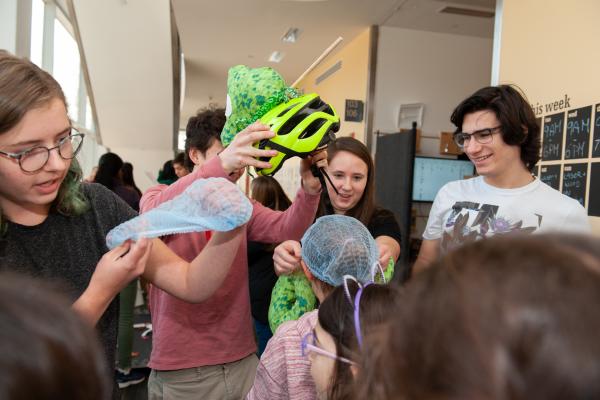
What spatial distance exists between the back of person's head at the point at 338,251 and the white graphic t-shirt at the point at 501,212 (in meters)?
0.43

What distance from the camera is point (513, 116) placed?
151cm

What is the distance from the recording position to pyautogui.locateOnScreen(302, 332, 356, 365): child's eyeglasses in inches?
36.0

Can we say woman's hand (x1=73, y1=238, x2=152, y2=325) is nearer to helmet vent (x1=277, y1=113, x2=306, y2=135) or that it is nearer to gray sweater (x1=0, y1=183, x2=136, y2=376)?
gray sweater (x1=0, y1=183, x2=136, y2=376)

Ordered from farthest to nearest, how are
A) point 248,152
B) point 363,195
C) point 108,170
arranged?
point 108,170 < point 363,195 < point 248,152

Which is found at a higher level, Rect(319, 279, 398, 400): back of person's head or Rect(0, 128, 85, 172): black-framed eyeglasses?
Rect(0, 128, 85, 172): black-framed eyeglasses

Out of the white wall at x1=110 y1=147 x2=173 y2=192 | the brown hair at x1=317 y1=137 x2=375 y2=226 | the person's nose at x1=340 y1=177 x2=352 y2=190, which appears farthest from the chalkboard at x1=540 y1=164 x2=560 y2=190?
the white wall at x1=110 y1=147 x2=173 y2=192

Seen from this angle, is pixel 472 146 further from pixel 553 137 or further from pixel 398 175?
pixel 398 175

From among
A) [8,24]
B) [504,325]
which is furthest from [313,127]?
[8,24]

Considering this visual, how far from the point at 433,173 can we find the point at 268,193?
117 inches

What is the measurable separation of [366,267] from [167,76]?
6220mm

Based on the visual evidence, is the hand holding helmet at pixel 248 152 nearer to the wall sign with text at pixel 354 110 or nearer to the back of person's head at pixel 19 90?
the back of person's head at pixel 19 90

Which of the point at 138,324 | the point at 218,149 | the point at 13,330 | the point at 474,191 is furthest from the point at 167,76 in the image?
the point at 13,330

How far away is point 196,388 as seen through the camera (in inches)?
53.2

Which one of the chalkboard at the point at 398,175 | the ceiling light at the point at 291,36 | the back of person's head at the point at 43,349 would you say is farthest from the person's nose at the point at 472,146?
the ceiling light at the point at 291,36
